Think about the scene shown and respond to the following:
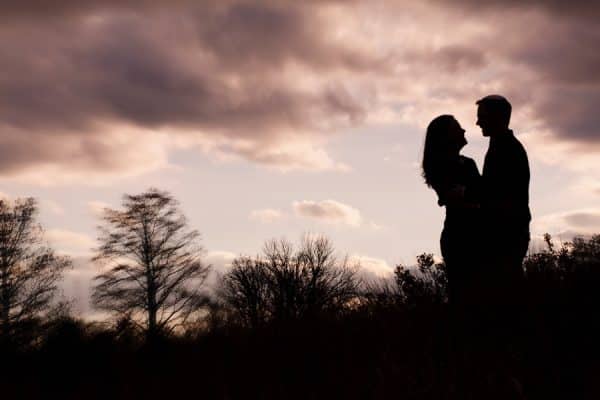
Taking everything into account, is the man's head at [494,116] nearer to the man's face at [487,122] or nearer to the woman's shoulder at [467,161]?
the man's face at [487,122]

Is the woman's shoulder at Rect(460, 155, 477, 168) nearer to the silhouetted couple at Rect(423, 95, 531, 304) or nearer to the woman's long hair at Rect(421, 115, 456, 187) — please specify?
the silhouetted couple at Rect(423, 95, 531, 304)

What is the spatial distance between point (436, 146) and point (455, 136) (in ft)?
0.60

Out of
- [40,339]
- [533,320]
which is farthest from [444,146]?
[40,339]

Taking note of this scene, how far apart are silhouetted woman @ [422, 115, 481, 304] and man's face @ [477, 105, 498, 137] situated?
0.93ft

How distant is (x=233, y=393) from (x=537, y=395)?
1898 millimetres

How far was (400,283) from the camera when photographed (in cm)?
650

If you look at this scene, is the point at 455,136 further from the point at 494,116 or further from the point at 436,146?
the point at 494,116

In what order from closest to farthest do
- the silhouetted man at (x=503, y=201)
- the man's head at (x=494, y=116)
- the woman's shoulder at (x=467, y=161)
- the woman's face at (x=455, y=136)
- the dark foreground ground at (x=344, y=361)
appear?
the dark foreground ground at (x=344, y=361) < the silhouetted man at (x=503, y=201) < the man's head at (x=494, y=116) < the woman's face at (x=455, y=136) < the woman's shoulder at (x=467, y=161)

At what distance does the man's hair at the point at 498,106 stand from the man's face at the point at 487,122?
4cm

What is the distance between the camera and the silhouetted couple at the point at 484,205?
4715mm

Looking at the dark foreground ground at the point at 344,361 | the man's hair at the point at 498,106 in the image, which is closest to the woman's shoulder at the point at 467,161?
the man's hair at the point at 498,106

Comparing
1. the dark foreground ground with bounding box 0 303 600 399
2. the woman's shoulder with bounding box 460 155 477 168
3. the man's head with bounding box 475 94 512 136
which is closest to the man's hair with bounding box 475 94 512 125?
the man's head with bounding box 475 94 512 136

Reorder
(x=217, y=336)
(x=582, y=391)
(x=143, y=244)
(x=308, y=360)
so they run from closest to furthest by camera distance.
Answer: (x=582, y=391), (x=308, y=360), (x=217, y=336), (x=143, y=244)

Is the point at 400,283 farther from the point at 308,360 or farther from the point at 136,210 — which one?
the point at 136,210
